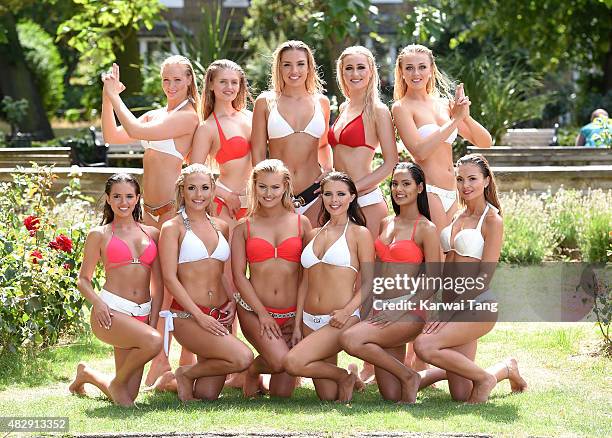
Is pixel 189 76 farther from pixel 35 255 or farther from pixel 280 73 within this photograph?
pixel 35 255

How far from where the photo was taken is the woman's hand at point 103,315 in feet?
20.2

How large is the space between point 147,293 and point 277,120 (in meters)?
1.33

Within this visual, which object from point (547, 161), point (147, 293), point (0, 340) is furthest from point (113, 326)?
point (547, 161)

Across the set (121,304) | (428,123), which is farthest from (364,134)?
(121,304)

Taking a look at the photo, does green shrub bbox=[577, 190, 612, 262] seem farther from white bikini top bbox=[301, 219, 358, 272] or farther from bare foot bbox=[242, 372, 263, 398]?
bare foot bbox=[242, 372, 263, 398]

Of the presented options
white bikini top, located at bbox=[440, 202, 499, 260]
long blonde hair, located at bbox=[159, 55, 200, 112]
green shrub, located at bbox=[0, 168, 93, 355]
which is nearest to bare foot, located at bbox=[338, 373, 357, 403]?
white bikini top, located at bbox=[440, 202, 499, 260]

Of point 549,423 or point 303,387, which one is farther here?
point 303,387

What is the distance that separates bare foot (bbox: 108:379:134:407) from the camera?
6172 millimetres

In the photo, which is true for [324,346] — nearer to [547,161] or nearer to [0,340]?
[0,340]

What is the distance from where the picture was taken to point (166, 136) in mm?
6922

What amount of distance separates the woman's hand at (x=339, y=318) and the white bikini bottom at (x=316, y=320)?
0.05 meters

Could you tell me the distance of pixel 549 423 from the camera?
18.5 ft

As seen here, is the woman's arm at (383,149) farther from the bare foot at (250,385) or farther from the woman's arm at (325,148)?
the bare foot at (250,385)

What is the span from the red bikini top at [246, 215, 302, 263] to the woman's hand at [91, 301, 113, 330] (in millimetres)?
871
